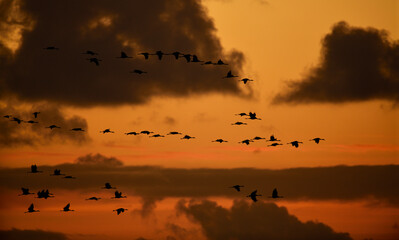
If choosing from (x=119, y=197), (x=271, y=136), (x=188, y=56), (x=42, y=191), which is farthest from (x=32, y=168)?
(x=271, y=136)

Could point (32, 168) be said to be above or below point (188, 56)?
below

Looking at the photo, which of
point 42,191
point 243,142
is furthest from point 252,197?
point 42,191

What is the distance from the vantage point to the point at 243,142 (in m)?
176

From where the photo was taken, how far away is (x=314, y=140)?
17662cm

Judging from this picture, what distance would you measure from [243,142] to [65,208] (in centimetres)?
2792

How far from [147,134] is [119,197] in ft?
35.0

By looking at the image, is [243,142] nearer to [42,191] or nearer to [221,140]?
[221,140]

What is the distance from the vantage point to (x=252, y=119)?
17312cm

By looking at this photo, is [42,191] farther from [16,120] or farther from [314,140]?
[314,140]

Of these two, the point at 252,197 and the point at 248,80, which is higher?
the point at 248,80

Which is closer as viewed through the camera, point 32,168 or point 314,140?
point 32,168

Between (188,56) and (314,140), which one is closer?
(188,56)

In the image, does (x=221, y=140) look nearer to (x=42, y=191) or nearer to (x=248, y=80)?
(x=248, y=80)

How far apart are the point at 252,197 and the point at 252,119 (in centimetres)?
1357
